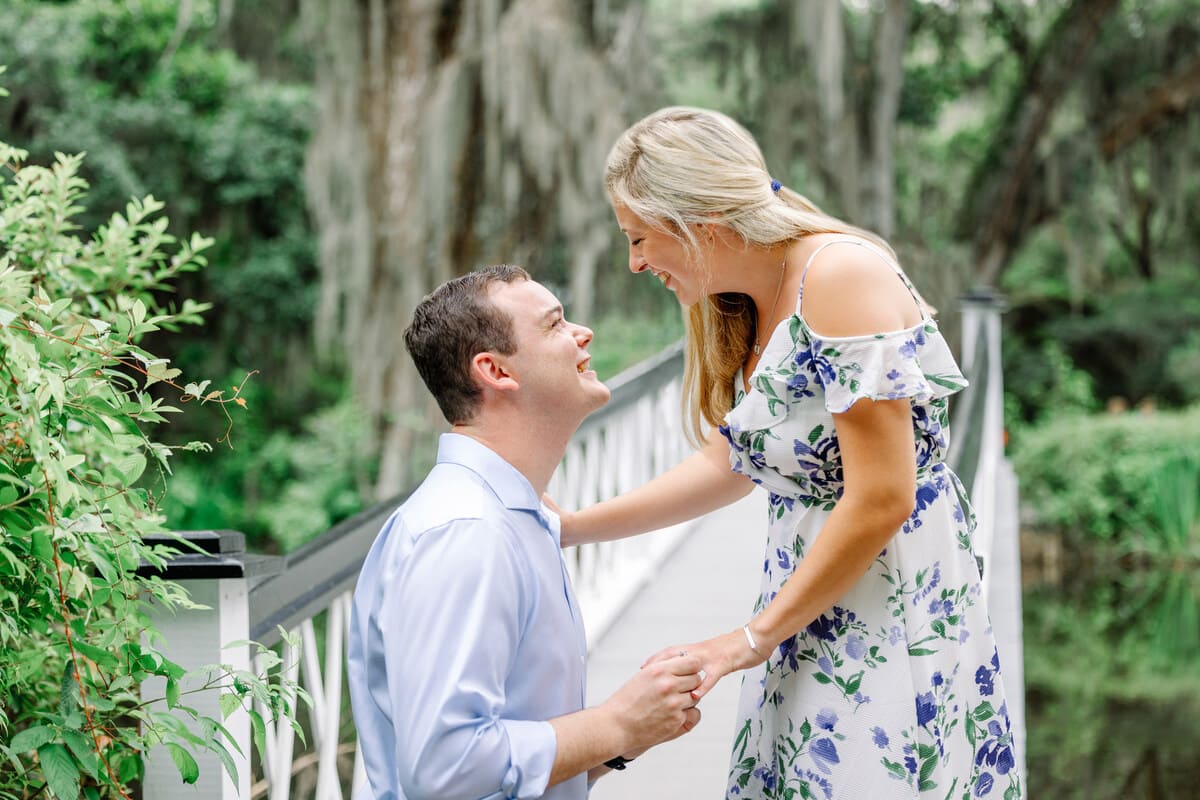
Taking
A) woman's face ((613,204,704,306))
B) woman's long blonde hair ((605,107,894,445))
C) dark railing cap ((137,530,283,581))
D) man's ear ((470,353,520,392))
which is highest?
woman's long blonde hair ((605,107,894,445))

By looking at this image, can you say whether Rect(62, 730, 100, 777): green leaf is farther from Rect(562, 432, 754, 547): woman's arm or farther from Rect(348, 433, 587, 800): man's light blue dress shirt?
Rect(562, 432, 754, 547): woman's arm

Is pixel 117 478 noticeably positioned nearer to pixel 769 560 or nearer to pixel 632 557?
pixel 769 560

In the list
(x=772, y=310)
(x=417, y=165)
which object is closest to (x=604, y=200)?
(x=417, y=165)

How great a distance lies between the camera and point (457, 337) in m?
1.53

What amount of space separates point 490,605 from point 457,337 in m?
0.36

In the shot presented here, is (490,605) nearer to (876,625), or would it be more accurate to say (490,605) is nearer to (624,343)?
(876,625)

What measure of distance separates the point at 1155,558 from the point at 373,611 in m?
12.8

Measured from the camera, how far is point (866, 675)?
1633 millimetres

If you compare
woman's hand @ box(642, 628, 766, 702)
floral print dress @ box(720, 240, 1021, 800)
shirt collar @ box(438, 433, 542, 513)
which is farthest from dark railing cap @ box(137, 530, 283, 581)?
floral print dress @ box(720, 240, 1021, 800)

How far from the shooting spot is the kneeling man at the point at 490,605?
1.30m

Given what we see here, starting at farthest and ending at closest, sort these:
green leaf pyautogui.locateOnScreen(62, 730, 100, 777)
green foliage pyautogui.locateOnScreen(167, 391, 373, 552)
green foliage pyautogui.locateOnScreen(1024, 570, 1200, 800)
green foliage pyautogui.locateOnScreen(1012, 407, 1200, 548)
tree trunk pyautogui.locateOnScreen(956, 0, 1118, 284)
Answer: tree trunk pyautogui.locateOnScreen(956, 0, 1118, 284) → green foliage pyautogui.locateOnScreen(1012, 407, 1200, 548) → green foliage pyautogui.locateOnScreen(167, 391, 373, 552) → green foliage pyautogui.locateOnScreen(1024, 570, 1200, 800) → green leaf pyautogui.locateOnScreen(62, 730, 100, 777)

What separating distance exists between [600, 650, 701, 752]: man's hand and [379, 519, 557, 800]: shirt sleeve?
0.11 meters

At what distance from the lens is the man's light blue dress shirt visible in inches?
50.7

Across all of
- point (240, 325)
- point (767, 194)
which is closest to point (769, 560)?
point (767, 194)
